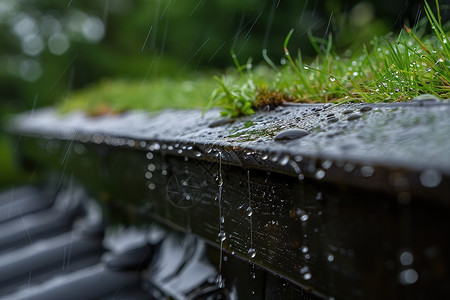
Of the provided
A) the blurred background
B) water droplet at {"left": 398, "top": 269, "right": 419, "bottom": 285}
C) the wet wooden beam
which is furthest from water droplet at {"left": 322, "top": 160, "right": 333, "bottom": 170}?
the blurred background

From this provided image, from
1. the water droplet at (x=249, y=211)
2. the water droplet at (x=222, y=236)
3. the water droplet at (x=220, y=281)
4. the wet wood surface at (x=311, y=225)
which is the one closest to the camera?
the wet wood surface at (x=311, y=225)

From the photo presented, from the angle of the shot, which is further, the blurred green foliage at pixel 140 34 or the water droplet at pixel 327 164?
the blurred green foliage at pixel 140 34

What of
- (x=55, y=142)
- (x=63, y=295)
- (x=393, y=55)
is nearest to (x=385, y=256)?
(x=393, y=55)

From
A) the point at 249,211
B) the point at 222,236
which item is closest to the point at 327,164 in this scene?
the point at 249,211

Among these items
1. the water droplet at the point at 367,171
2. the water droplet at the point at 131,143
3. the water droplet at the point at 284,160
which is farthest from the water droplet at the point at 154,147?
the water droplet at the point at 367,171

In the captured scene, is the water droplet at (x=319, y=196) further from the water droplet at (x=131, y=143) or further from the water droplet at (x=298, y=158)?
the water droplet at (x=131, y=143)

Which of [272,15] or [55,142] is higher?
[272,15]

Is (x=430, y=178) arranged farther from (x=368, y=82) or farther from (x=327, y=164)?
(x=368, y=82)

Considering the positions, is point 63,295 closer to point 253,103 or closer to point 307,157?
point 253,103
